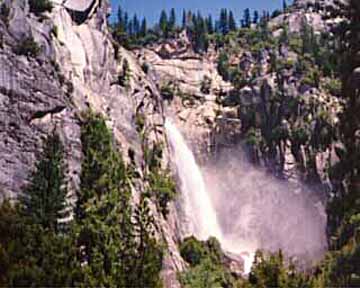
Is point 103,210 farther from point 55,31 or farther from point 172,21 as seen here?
point 172,21

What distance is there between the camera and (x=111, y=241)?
46.4 m

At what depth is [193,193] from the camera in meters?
89.2

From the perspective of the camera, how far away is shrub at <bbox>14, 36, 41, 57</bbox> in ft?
183

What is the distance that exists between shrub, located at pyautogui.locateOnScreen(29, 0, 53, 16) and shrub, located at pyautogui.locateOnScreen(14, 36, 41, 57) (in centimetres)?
786

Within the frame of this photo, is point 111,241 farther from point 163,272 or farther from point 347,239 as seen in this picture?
point 347,239

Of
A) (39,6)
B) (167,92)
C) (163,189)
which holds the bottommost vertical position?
(163,189)

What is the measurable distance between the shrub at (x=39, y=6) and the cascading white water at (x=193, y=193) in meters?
27.9

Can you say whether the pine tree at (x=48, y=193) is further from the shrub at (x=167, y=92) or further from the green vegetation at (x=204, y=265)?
the shrub at (x=167, y=92)

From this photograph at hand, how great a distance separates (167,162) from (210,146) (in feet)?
67.1

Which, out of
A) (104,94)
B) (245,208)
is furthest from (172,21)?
(104,94)

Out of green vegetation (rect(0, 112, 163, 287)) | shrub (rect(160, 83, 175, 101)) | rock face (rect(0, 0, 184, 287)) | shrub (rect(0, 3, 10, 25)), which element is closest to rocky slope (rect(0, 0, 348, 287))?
rock face (rect(0, 0, 184, 287))

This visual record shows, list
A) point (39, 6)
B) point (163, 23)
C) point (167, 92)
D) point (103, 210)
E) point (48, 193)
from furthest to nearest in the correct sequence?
point (163, 23)
point (167, 92)
point (39, 6)
point (103, 210)
point (48, 193)

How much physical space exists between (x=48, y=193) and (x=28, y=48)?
17.9m

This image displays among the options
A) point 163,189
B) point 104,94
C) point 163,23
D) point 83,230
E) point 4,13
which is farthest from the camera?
point 163,23
